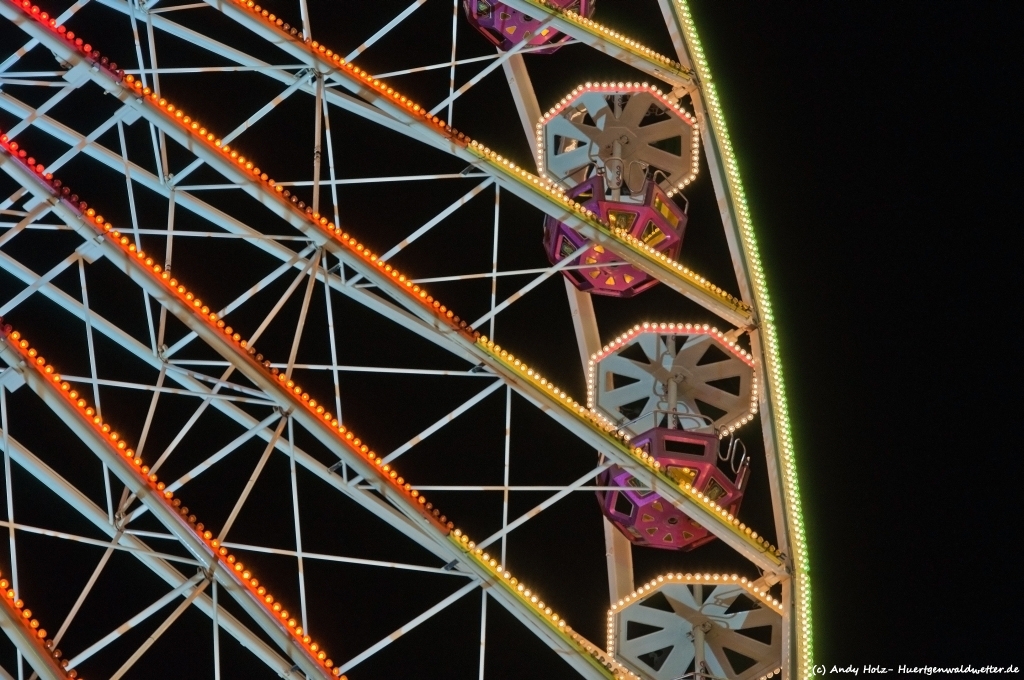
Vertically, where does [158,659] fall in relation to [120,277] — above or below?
below

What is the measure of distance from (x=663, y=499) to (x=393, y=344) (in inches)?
251

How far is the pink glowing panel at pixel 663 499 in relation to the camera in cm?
1165

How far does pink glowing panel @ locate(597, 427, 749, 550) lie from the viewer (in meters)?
11.6

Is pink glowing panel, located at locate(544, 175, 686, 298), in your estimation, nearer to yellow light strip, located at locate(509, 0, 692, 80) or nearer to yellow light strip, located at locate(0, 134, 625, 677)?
yellow light strip, located at locate(509, 0, 692, 80)

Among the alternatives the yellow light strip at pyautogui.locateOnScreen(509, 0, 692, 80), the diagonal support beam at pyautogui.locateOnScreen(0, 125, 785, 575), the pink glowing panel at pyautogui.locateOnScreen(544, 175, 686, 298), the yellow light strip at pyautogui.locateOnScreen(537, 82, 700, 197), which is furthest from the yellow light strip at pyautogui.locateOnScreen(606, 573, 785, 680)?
the yellow light strip at pyautogui.locateOnScreen(509, 0, 692, 80)

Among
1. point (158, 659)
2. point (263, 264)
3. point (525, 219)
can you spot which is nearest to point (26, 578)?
point (158, 659)

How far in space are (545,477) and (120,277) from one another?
5.88m

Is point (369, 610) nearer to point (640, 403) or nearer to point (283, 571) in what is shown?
point (283, 571)

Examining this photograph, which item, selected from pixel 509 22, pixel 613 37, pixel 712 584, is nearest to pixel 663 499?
pixel 712 584

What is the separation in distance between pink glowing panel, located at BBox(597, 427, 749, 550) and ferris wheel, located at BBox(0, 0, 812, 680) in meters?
0.03

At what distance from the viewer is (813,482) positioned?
14.9 metres

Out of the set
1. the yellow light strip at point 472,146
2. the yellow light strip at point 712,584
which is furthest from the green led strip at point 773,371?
the yellow light strip at point 472,146

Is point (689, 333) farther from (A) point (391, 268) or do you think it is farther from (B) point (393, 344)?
(B) point (393, 344)

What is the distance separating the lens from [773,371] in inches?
473
